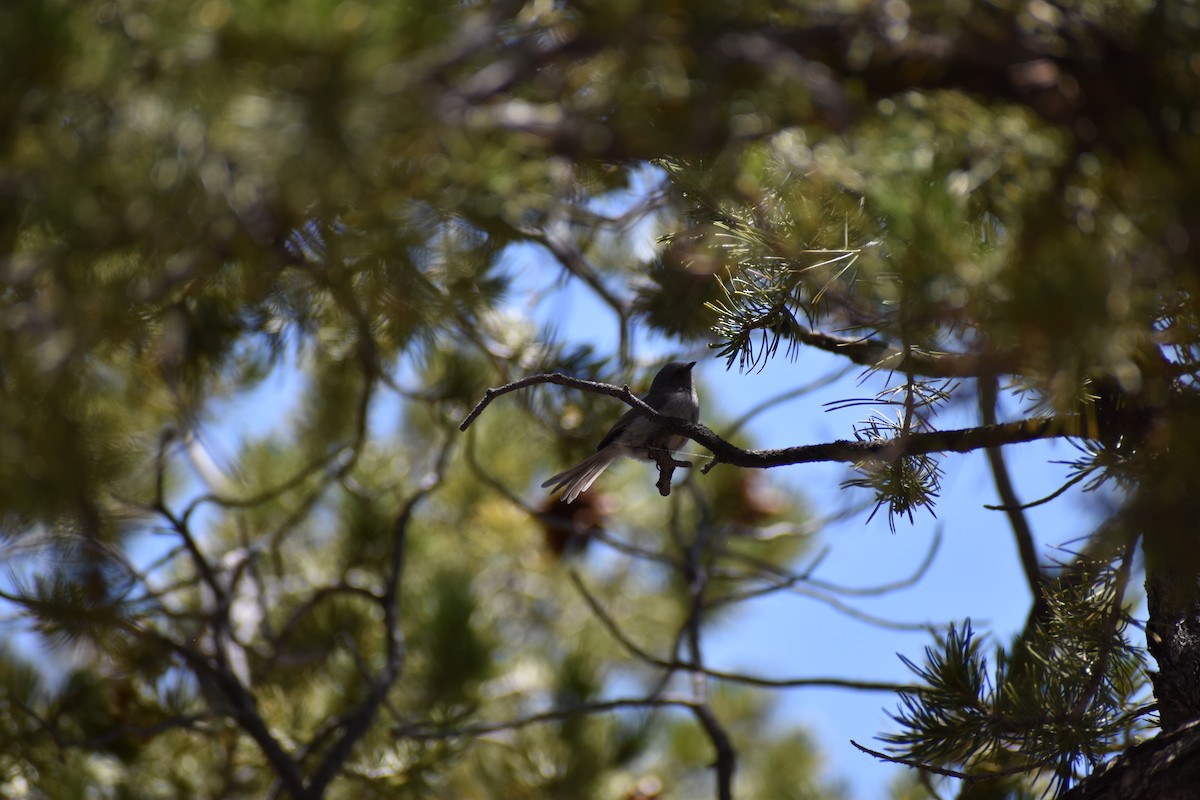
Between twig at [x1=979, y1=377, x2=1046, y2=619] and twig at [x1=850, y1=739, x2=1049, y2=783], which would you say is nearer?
twig at [x1=850, y1=739, x2=1049, y2=783]

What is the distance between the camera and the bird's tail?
2645 millimetres

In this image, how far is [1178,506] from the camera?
107 cm

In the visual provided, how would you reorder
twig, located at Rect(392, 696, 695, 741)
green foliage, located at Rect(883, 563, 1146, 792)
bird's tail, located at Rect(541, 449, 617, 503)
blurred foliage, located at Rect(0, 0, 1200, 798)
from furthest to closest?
bird's tail, located at Rect(541, 449, 617, 503) < twig, located at Rect(392, 696, 695, 741) < green foliage, located at Rect(883, 563, 1146, 792) < blurred foliage, located at Rect(0, 0, 1200, 798)

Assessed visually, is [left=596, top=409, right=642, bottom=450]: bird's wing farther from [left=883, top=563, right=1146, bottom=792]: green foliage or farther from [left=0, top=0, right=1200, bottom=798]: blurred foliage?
[left=883, top=563, right=1146, bottom=792]: green foliage

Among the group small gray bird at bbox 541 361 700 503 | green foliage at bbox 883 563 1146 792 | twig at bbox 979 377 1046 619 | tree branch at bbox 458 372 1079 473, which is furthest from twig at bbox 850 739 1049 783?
small gray bird at bbox 541 361 700 503

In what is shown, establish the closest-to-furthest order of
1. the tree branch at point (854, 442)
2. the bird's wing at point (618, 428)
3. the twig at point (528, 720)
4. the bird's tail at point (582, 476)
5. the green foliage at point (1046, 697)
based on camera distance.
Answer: the tree branch at point (854, 442) < the green foliage at point (1046, 697) < the twig at point (528, 720) < the bird's wing at point (618, 428) < the bird's tail at point (582, 476)

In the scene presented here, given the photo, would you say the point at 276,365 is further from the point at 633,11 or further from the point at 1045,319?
the point at 1045,319

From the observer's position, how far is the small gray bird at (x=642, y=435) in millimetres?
2539

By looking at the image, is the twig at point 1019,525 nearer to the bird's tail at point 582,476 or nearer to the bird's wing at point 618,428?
the bird's wing at point 618,428

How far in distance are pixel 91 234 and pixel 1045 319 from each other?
902 millimetres

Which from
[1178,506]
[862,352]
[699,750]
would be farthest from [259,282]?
[699,750]

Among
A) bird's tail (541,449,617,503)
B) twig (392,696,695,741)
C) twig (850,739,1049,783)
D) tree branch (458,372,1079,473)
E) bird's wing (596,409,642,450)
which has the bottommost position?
twig (850,739,1049,783)

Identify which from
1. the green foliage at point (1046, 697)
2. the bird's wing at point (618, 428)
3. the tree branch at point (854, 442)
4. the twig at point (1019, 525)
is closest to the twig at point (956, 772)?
the green foliage at point (1046, 697)

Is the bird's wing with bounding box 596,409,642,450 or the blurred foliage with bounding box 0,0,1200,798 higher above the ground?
the bird's wing with bounding box 596,409,642,450
